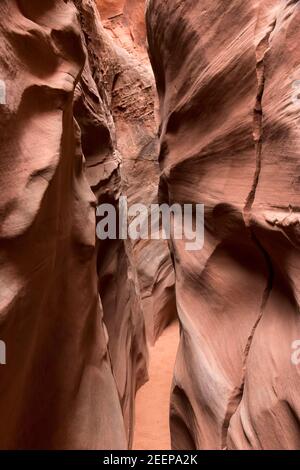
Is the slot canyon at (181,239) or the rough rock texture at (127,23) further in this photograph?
the rough rock texture at (127,23)

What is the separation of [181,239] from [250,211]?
1077 mm

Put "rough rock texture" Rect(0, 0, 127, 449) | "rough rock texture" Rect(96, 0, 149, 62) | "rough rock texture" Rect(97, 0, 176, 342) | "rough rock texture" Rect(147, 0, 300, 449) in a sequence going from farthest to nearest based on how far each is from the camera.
→ "rough rock texture" Rect(96, 0, 149, 62) < "rough rock texture" Rect(97, 0, 176, 342) < "rough rock texture" Rect(147, 0, 300, 449) < "rough rock texture" Rect(0, 0, 127, 449)

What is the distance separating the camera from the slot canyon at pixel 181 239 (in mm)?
1467

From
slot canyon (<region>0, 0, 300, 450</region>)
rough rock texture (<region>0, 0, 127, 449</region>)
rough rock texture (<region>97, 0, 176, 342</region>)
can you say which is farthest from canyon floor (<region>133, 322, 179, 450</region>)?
rough rock texture (<region>0, 0, 127, 449</region>)

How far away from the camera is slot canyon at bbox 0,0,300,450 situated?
147cm

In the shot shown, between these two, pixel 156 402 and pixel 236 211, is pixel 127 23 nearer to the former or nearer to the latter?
pixel 236 211

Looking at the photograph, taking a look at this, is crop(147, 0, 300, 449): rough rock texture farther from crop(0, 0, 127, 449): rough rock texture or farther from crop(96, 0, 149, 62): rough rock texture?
crop(96, 0, 149, 62): rough rock texture

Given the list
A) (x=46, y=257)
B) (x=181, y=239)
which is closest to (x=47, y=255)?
(x=46, y=257)

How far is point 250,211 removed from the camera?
2.11 meters

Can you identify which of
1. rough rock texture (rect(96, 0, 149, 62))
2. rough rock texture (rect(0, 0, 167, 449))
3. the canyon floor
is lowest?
the canyon floor

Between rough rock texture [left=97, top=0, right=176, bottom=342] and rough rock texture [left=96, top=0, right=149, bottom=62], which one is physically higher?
rough rock texture [left=96, top=0, right=149, bottom=62]

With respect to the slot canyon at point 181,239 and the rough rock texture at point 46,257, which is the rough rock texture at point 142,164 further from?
the rough rock texture at point 46,257

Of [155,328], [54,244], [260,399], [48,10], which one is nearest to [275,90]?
[48,10]

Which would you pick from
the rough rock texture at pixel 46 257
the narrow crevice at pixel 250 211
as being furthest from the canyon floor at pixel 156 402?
the rough rock texture at pixel 46 257
